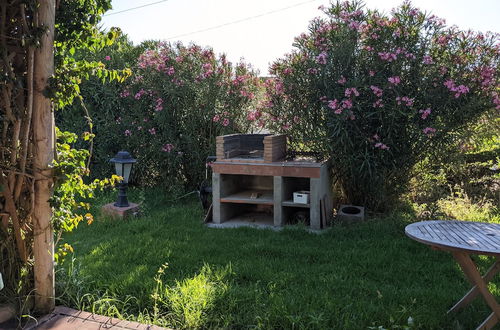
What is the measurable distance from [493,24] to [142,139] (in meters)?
5.10

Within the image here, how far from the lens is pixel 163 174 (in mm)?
6770

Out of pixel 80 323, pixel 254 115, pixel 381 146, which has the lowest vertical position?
pixel 80 323

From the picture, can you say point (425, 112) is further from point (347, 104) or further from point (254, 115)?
point (254, 115)

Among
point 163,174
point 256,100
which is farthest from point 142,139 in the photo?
point 256,100

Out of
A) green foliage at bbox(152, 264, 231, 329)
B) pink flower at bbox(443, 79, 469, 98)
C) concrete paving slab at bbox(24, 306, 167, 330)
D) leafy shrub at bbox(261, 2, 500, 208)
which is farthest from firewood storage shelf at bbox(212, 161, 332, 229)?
concrete paving slab at bbox(24, 306, 167, 330)

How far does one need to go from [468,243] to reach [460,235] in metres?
0.22

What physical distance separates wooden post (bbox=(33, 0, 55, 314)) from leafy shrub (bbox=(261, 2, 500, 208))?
10.4 feet

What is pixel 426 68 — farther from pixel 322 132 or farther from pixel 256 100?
pixel 256 100

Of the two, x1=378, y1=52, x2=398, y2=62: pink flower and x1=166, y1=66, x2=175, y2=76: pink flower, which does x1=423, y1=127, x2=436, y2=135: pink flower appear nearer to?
Answer: x1=378, y1=52, x2=398, y2=62: pink flower

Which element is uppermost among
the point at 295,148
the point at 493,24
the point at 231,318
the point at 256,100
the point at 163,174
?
the point at 493,24

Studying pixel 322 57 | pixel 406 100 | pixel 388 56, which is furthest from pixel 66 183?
pixel 388 56

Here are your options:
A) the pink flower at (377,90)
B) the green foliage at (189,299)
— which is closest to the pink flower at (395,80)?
the pink flower at (377,90)

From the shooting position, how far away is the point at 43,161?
8.03ft

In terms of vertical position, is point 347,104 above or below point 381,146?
above
